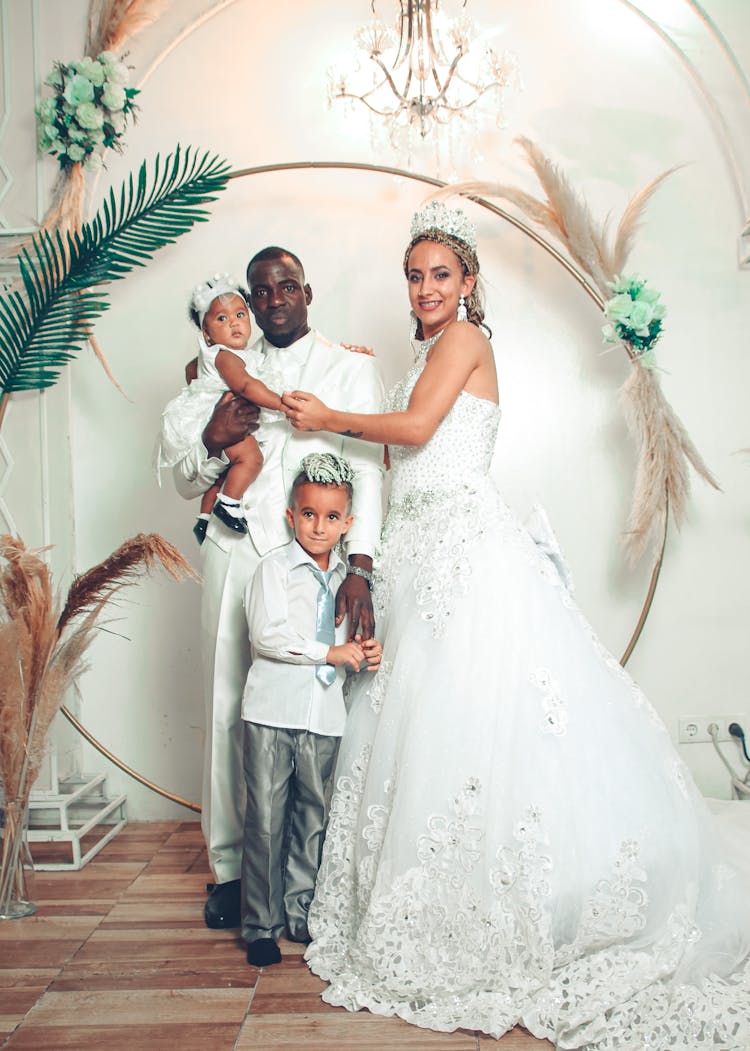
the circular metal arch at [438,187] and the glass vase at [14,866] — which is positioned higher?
the circular metal arch at [438,187]

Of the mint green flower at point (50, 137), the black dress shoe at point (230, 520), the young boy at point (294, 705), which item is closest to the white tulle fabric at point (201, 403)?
the black dress shoe at point (230, 520)

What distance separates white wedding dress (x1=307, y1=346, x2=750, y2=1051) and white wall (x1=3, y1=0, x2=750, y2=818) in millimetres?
1308

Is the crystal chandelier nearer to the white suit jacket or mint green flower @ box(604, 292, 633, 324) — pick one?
mint green flower @ box(604, 292, 633, 324)

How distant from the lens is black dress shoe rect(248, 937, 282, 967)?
2.62 m

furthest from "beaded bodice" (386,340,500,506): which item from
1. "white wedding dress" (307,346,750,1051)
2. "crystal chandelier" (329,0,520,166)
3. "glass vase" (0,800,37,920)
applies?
"glass vase" (0,800,37,920)

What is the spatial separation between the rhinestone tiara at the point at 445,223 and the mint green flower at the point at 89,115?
1.28 m

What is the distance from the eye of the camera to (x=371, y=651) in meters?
2.72

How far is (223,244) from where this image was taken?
3.94 meters

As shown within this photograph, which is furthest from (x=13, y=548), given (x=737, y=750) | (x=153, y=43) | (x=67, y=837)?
(x=737, y=750)

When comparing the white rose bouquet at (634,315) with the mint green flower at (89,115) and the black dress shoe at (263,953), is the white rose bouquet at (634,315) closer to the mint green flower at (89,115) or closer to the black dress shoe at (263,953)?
the mint green flower at (89,115)

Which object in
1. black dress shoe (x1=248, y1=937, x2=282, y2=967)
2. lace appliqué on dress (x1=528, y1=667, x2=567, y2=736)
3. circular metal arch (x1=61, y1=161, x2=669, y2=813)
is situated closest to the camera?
lace appliqué on dress (x1=528, y1=667, x2=567, y2=736)

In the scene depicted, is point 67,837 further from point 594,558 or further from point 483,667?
point 594,558

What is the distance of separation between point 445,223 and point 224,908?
2.01 m

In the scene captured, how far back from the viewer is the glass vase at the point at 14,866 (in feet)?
9.95
